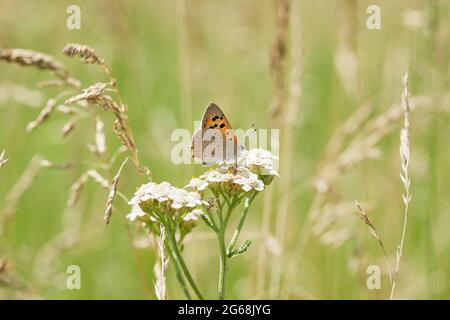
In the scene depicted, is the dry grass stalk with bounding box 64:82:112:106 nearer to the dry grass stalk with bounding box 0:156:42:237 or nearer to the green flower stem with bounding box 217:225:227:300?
the green flower stem with bounding box 217:225:227:300

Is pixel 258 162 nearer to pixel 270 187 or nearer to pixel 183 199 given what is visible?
pixel 183 199

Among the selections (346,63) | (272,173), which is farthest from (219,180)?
(346,63)

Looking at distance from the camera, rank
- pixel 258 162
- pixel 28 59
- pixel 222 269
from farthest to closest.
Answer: pixel 28 59 → pixel 258 162 → pixel 222 269

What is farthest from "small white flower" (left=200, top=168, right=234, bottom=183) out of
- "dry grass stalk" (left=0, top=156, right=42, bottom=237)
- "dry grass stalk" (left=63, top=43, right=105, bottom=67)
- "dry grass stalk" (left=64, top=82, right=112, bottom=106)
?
"dry grass stalk" (left=0, top=156, right=42, bottom=237)

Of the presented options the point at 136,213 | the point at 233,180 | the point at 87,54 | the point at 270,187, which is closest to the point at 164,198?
the point at 136,213
